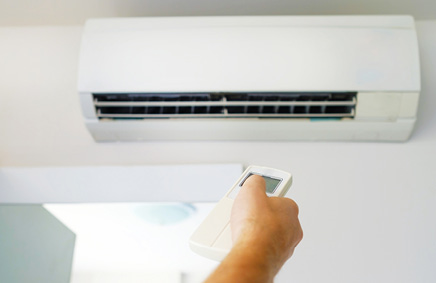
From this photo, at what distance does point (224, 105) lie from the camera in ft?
4.29

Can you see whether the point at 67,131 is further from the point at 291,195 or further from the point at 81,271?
the point at 81,271

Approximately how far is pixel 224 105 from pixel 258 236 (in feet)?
2.57

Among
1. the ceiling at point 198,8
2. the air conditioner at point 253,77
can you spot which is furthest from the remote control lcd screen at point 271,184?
the ceiling at point 198,8

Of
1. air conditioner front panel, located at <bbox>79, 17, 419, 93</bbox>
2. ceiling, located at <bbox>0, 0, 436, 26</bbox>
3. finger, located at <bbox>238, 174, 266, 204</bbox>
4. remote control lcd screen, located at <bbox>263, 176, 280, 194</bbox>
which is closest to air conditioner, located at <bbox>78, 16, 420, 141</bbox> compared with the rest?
air conditioner front panel, located at <bbox>79, 17, 419, 93</bbox>

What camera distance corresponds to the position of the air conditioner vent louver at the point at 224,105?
4.28 feet

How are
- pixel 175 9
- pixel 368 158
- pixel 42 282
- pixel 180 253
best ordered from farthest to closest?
pixel 180 253 → pixel 42 282 → pixel 175 9 → pixel 368 158

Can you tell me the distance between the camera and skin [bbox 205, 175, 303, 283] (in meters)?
0.49

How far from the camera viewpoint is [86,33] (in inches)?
52.9

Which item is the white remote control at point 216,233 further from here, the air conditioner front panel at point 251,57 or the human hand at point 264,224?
the air conditioner front panel at point 251,57

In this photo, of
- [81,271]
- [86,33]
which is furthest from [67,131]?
[81,271]

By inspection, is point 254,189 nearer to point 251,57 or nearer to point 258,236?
point 258,236

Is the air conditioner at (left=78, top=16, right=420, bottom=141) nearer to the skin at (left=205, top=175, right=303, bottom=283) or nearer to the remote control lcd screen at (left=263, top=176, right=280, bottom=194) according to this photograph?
the remote control lcd screen at (left=263, top=176, right=280, bottom=194)

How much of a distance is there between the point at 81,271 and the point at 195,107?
174 centimetres

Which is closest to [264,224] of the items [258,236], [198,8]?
[258,236]
